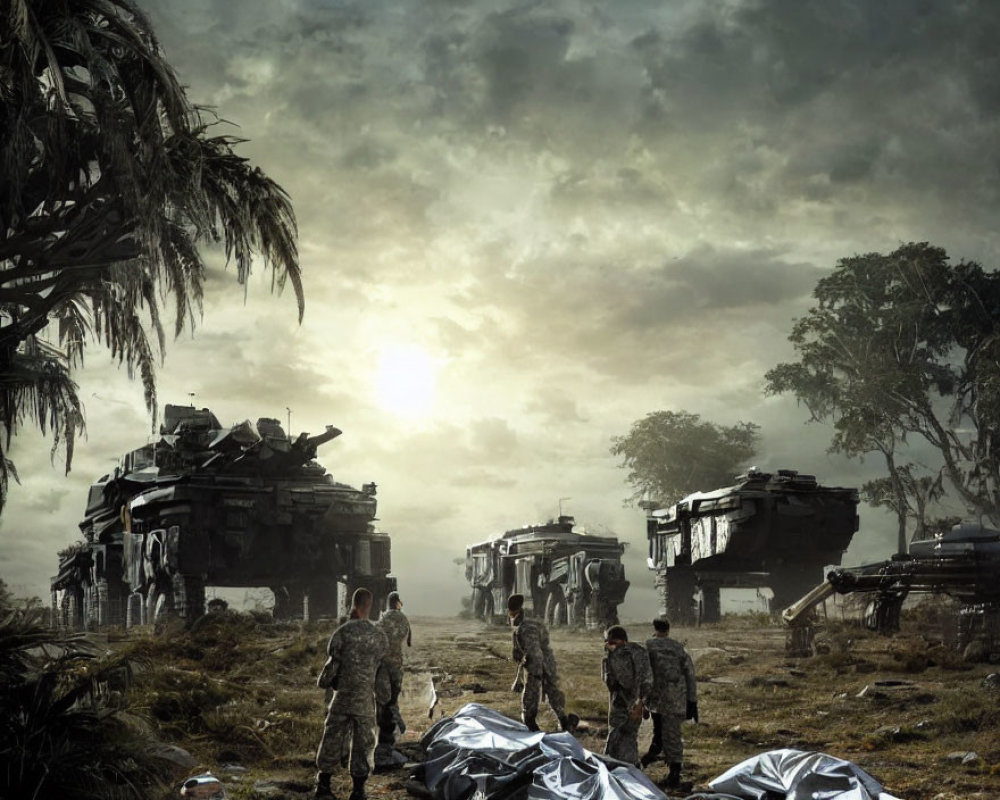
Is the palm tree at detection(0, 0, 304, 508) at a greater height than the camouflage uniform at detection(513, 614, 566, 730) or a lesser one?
greater

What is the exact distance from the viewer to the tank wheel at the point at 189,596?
79.4 ft

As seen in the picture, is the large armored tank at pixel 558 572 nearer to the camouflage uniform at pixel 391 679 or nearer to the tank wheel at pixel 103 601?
the tank wheel at pixel 103 601

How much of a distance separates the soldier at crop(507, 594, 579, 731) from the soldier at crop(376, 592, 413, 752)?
4.34 feet

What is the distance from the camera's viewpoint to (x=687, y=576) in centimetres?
3075

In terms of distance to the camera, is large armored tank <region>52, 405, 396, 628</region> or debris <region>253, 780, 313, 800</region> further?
large armored tank <region>52, 405, 396, 628</region>

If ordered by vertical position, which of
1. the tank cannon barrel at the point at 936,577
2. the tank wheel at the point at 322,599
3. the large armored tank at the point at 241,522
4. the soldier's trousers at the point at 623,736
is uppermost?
the large armored tank at the point at 241,522

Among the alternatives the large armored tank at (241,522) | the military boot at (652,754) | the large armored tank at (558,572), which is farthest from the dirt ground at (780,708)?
the large armored tank at (558,572)

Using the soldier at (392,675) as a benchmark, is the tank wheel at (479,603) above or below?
below

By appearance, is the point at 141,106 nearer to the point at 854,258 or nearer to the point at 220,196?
the point at 220,196

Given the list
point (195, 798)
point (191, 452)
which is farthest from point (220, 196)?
point (191, 452)

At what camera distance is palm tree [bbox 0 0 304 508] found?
30.0 ft

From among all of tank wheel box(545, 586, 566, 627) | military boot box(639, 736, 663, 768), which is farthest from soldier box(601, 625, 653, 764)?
tank wheel box(545, 586, 566, 627)

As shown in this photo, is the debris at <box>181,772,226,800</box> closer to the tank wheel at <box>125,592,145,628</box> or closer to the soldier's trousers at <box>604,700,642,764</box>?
the soldier's trousers at <box>604,700,642,764</box>

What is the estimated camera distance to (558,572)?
105 ft
